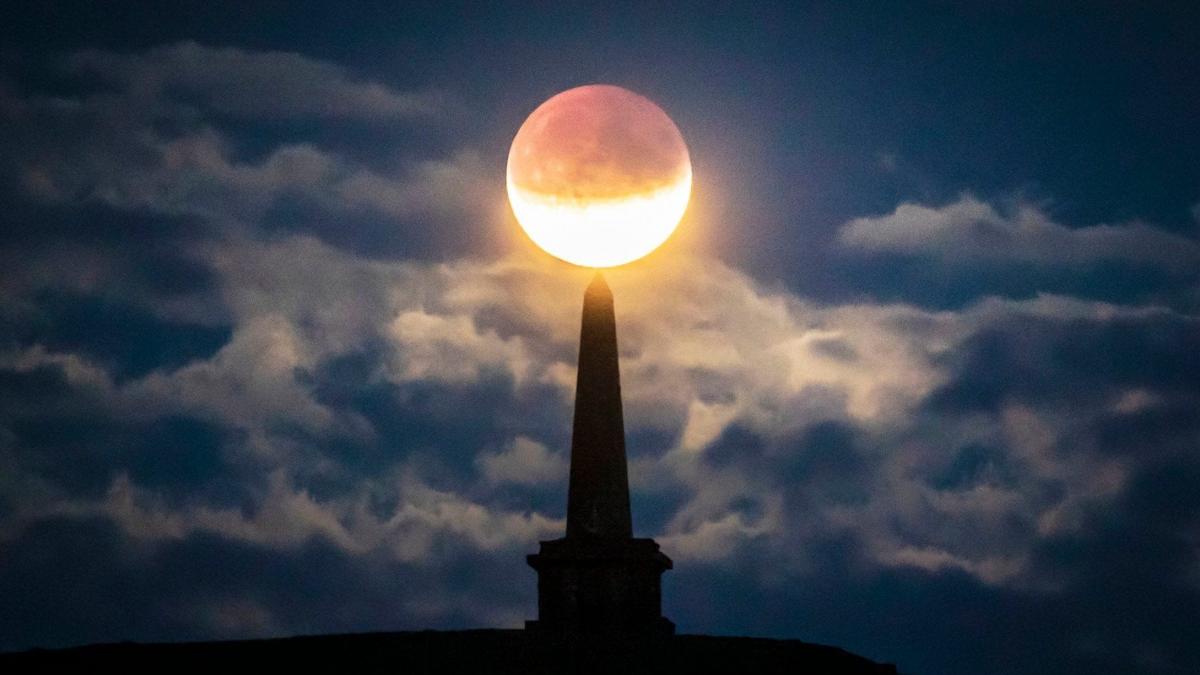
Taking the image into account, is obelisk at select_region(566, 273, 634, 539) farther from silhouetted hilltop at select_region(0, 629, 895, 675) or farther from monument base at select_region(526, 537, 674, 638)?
silhouetted hilltop at select_region(0, 629, 895, 675)

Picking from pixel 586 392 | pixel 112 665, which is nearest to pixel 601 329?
pixel 586 392

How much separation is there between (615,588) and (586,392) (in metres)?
2.85

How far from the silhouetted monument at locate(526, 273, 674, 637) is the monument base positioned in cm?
1

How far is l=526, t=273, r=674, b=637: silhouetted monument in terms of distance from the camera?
25.7 metres

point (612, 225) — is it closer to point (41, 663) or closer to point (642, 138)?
point (642, 138)

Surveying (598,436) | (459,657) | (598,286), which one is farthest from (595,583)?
(598,286)

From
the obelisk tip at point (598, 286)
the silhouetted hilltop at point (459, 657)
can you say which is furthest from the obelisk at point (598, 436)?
the silhouetted hilltop at point (459, 657)

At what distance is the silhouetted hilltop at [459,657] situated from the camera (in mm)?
23953

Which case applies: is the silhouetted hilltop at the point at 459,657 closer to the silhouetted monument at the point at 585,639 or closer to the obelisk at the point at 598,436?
the silhouetted monument at the point at 585,639

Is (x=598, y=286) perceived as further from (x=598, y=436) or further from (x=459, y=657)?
(x=459, y=657)

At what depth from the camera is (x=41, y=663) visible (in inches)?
964

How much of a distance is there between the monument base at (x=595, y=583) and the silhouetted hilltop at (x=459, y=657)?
70cm

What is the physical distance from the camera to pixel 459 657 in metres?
24.4

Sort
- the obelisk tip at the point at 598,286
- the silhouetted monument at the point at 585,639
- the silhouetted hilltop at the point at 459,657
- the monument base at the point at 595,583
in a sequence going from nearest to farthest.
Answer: the silhouetted hilltop at the point at 459,657 → the silhouetted monument at the point at 585,639 → the monument base at the point at 595,583 → the obelisk tip at the point at 598,286
